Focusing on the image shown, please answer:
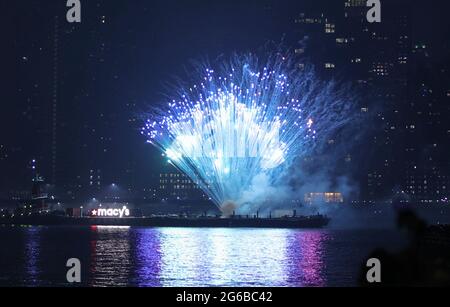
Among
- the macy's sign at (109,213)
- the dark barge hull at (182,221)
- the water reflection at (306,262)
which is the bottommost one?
the water reflection at (306,262)


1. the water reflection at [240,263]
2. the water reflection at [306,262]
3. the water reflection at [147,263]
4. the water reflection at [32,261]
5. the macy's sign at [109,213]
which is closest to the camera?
the water reflection at [147,263]

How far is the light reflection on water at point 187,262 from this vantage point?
204 ft

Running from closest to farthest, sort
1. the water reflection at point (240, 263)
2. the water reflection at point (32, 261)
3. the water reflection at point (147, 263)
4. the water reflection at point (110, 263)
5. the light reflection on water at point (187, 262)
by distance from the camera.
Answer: the water reflection at point (147, 263), the water reflection at point (240, 263), the water reflection at point (110, 263), the light reflection on water at point (187, 262), the water reflection at point (32, 261)

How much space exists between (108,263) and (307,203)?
12490 centimetres

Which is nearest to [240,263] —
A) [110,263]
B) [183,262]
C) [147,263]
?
[183,262]

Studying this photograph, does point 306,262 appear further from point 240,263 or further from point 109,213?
point 109,213

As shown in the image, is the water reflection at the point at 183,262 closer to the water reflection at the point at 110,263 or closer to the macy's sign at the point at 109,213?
the water reflection at the point at 110,263

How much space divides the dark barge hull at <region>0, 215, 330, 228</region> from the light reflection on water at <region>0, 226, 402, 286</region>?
44.8m

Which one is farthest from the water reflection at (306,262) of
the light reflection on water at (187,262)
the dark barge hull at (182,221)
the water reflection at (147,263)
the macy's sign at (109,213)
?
the macy's sign at (109,213)

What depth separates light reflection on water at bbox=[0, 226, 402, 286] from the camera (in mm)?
62125

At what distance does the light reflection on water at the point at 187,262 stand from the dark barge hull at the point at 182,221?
44.8m

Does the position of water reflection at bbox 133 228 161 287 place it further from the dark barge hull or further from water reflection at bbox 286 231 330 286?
the dark barge hull

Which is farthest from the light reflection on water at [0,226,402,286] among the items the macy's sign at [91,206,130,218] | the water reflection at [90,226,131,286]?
the macy's sign at [91,206,130,218]
